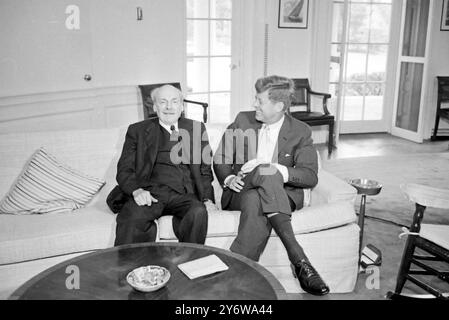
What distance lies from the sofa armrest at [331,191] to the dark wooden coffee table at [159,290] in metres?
0.93

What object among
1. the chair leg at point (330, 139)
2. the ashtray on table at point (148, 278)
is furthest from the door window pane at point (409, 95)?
the ashtray on table at point (148, 278)

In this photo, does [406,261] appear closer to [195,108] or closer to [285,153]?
[285,153]

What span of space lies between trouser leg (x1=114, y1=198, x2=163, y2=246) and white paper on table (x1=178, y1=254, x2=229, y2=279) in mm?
596

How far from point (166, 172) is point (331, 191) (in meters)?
0.91

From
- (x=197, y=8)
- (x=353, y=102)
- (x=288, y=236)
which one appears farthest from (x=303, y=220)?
(x=353, y=102)

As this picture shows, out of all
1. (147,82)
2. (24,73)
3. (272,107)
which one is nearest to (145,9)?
(147,82)

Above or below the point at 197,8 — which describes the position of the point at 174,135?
below

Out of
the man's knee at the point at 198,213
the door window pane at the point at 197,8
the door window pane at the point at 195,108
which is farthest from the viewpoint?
the door window pane at the point at 195,108

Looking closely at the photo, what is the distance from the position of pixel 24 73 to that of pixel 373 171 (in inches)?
133

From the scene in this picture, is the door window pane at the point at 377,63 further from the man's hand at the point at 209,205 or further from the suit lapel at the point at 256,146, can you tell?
the man's hand at the point at 209,205

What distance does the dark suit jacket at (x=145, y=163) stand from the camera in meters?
2.66

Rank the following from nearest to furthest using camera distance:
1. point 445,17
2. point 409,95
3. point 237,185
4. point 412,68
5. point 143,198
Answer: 1. point 143,198
2. point 237,185
3. point 445,17
4. point 412,68
5. point 409,95

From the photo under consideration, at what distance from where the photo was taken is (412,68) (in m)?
6.38

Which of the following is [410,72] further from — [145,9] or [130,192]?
[130,192]
